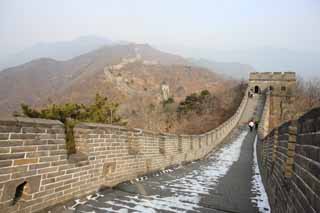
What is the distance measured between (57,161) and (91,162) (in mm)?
927

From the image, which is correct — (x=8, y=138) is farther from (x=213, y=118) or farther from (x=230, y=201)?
(x=213, y=118)

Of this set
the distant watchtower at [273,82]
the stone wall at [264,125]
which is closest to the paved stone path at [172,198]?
the stone wall at [264,125]

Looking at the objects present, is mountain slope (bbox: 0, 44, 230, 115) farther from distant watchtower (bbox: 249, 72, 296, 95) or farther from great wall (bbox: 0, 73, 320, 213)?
great wall (bbox: 0, 73, 320, 213)

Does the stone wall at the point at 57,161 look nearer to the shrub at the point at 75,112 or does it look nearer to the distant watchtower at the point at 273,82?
the shrub at the point at 75,112

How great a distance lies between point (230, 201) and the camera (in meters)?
5.20

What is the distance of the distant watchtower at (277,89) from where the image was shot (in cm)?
3775

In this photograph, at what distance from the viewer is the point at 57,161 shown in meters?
3.98

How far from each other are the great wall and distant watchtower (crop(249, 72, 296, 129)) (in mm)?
32279

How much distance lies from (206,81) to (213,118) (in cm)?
4313

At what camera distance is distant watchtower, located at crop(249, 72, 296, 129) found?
124 ft

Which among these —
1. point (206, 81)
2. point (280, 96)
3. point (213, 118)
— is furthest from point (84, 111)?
point (206, 81)

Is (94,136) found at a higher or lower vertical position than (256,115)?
lower

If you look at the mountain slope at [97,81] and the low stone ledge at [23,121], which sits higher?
the mountain slope at [97,81]

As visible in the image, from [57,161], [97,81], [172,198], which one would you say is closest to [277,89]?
[97,81]
